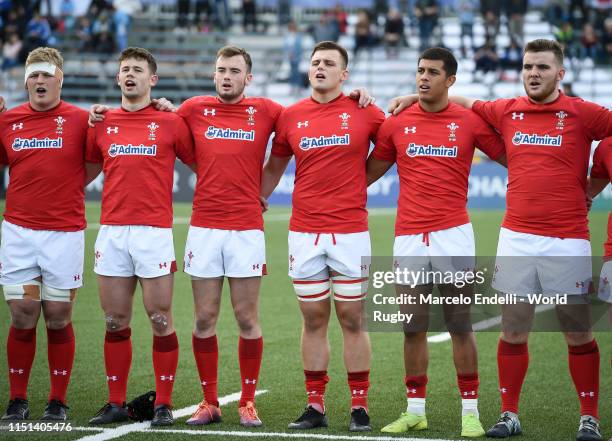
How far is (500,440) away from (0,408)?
331 centimetres

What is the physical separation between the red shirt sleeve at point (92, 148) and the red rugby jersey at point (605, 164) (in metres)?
3.17

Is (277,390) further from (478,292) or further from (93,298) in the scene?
(93,298)

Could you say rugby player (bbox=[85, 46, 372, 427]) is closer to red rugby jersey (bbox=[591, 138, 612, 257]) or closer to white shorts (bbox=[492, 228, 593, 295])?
white shorts (bbox=[492, 228, 593, 295])

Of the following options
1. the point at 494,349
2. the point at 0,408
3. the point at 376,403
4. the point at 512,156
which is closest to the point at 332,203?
the point at 512,156

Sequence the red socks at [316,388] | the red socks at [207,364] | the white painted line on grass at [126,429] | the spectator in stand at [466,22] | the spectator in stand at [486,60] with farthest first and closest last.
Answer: the spectator in stand at [466,22]
the spectator in stand at [486,60]
the red socks at [207,364]
the red socks at [316,388]
the white painted line on grass at [126,429]

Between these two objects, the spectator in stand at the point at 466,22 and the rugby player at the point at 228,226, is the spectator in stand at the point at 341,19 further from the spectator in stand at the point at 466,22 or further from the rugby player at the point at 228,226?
the rugby player at the point at 228,226

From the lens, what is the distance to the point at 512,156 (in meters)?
6.23

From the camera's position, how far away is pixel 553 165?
20.1 feet

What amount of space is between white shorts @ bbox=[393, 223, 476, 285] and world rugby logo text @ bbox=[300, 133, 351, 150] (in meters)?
0.73

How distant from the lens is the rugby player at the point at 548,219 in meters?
6.11

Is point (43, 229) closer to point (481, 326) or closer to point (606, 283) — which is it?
point (606, 283)

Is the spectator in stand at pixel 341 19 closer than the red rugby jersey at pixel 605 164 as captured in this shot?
No

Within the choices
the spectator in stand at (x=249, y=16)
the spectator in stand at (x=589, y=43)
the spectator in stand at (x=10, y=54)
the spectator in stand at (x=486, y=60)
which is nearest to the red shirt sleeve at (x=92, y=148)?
the spectator in stand at (x=486, y=60)

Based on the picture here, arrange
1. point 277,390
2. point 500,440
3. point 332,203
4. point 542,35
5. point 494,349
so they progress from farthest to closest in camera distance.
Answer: point 542,35 < point 494,349 < point 277,390 < point 332,203 < point 500,440
